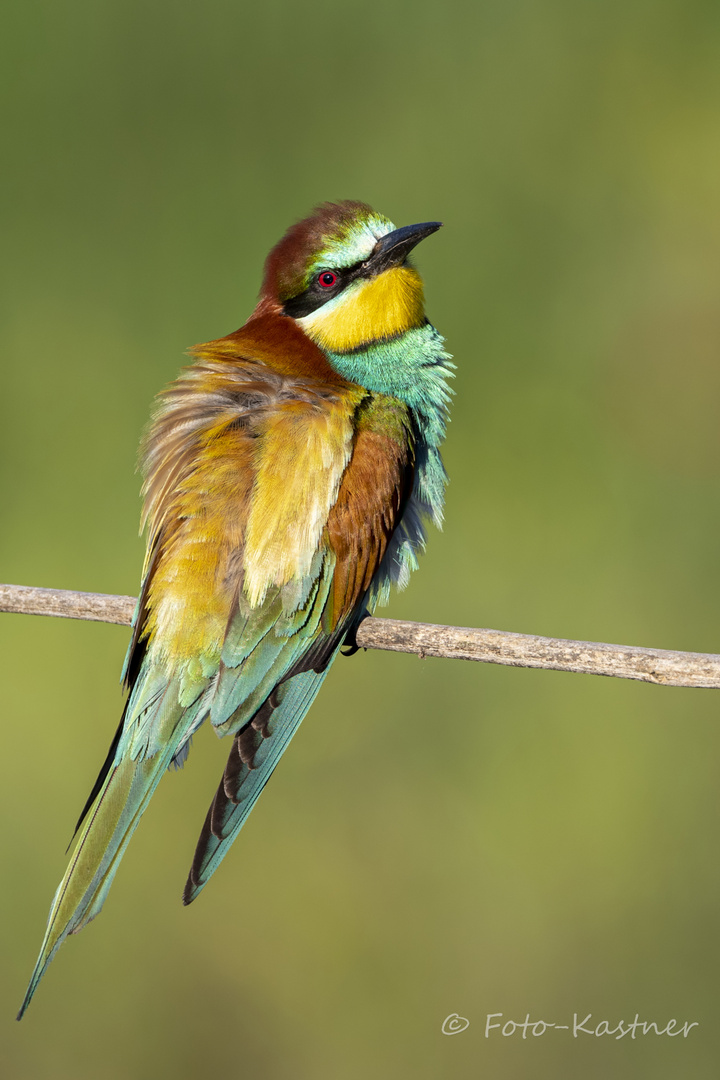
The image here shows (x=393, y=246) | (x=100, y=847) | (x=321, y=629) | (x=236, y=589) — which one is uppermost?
(x=393, y=246)

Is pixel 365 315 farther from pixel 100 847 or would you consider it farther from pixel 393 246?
pixel 100 847

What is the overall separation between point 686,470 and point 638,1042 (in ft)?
4.20

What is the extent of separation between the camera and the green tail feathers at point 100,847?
1562mm

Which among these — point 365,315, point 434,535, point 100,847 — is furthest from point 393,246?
point 100,847

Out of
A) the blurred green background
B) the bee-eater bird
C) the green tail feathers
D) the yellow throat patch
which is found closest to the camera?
the green tail feathers

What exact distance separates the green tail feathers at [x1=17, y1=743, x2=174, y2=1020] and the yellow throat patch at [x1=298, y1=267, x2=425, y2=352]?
0.90 metres

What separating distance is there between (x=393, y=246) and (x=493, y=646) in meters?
0.97

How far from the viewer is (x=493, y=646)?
1574 mm

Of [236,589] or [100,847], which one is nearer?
[100,847]

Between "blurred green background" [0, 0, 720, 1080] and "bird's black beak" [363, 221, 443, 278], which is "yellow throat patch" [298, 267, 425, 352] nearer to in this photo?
"bird's black beak" [363, 221, 443, 278]

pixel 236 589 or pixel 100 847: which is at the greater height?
pixel 236 589

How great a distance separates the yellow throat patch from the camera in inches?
85.1

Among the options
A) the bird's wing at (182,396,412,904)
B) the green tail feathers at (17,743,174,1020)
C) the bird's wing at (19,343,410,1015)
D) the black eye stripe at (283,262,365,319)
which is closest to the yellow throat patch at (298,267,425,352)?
the black eye stripe at (283,262,365,319)

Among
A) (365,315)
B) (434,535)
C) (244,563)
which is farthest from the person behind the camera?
(434,535)
